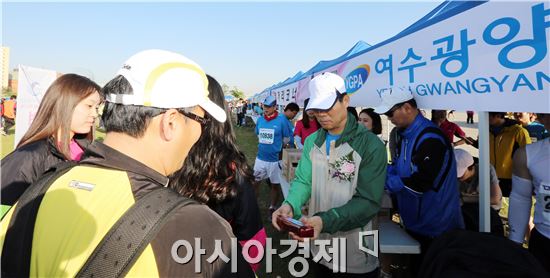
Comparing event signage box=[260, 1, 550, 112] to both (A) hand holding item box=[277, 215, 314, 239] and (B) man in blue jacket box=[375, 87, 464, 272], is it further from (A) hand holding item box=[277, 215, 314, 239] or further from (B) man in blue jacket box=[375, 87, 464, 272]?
(A) hand holding item box=[277, 215, 314, 239]

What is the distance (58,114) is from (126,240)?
1.88 metres

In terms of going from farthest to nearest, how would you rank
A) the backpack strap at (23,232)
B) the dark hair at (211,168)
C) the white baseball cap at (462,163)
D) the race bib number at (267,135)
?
the race bib number at (267,135) → the white baseball cap at (462,163) → the dark hair at (211,168) → the backpack strap at (23,232)

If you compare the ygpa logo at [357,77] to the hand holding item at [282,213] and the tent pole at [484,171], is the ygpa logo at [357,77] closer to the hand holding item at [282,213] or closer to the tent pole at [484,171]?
the tent pole at [484,171]

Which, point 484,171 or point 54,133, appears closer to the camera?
point 484,171

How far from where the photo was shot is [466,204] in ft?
8.63

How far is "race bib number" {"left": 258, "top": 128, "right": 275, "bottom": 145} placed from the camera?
19.4 ft

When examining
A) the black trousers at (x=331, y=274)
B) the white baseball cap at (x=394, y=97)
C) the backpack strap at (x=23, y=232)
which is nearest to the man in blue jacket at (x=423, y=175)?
the white baseball cap at (x=394, y=97)

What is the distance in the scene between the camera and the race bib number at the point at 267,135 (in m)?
5.92

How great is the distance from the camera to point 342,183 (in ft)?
6.63

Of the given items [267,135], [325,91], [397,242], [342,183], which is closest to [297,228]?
[342,183]

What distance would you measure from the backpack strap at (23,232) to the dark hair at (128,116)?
0.19 metres

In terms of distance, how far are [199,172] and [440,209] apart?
1.72 m

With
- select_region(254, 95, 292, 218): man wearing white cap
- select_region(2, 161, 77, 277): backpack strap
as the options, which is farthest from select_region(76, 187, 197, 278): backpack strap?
select_region(254, 95, 292, 218): man wearing white cap

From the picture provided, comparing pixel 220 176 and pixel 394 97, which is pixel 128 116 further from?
pixel 394 97
